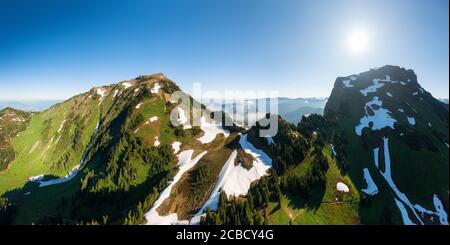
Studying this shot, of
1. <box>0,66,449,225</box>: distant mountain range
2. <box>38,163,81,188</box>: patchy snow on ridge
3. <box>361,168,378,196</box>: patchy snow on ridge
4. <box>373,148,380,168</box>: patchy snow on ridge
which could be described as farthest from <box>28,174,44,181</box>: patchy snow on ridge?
<box>373,148,380,168</box>: patchy snow on ridge

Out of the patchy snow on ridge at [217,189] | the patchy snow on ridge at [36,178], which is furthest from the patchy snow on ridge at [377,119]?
the patchy snow on ridge at [36,178]

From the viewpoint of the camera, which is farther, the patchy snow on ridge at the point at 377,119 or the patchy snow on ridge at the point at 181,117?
the patchy snow on ridge at the point at 181,117

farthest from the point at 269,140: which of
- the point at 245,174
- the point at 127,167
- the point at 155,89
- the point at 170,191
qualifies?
the point at 155,89

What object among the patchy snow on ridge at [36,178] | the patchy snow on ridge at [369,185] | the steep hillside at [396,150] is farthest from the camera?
the patchy snow on ridge at [36,178]

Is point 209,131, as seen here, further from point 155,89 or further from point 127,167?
point 155,89

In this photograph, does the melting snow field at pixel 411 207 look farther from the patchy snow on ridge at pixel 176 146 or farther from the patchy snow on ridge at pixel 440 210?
the patchy snow on ridge at pixel 176 146
